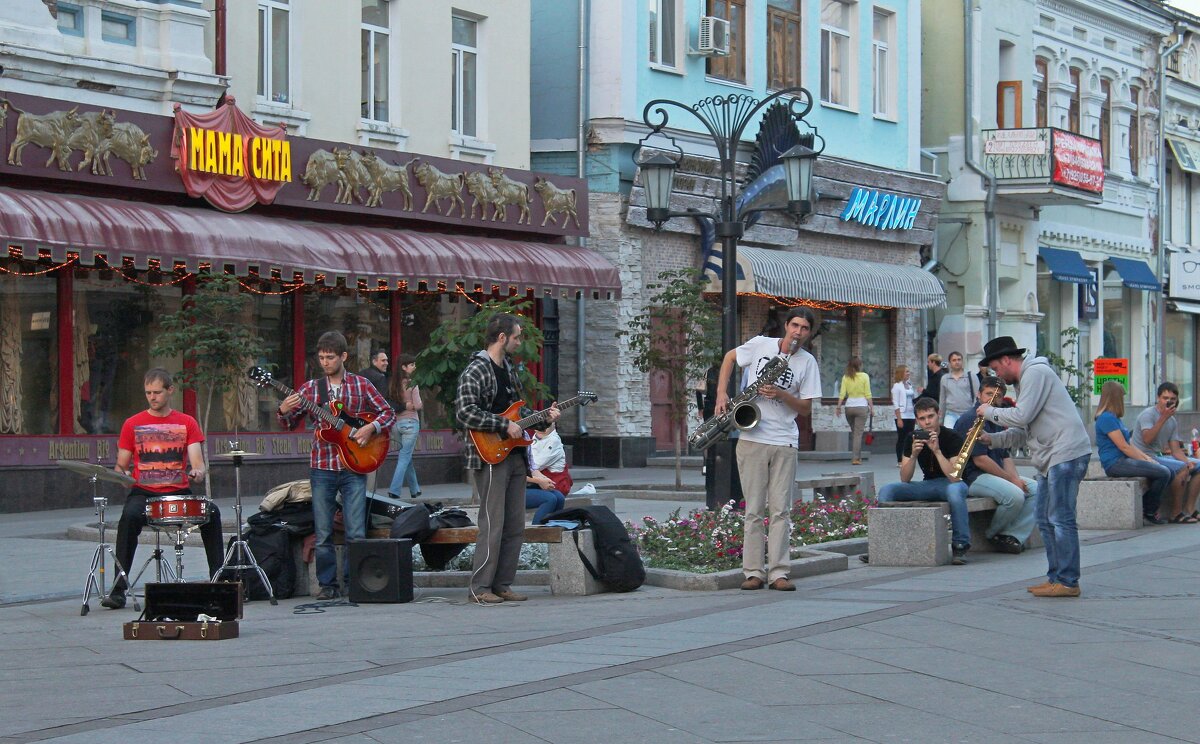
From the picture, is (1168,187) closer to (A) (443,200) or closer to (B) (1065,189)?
(B) (1065,189)

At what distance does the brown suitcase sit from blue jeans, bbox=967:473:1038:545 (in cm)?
662

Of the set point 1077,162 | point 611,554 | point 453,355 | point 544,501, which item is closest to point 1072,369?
point 1077,162

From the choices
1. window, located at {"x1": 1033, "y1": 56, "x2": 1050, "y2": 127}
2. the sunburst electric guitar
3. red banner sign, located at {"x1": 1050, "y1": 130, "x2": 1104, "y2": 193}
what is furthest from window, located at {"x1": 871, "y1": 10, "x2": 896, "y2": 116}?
the sunburst electric guitar

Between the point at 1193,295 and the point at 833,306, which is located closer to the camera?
the point at 833,306

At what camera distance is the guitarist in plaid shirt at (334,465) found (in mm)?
11906

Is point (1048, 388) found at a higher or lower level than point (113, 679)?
higher

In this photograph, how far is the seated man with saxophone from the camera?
1455 cm

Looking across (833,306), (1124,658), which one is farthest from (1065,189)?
(1124,658)

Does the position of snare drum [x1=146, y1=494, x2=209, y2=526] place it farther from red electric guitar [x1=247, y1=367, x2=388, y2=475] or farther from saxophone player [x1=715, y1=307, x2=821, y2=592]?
saxophone player [x1=715, y1=307, x2=821, y2=592]

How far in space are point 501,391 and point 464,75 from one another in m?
15.3

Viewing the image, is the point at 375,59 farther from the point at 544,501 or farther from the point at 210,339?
the point at 544,501

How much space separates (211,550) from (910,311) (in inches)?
1043

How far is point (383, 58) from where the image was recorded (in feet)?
81.9

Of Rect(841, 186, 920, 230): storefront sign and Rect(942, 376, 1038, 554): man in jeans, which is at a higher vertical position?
Rect(841, 186, 920, 230): storefront sign
